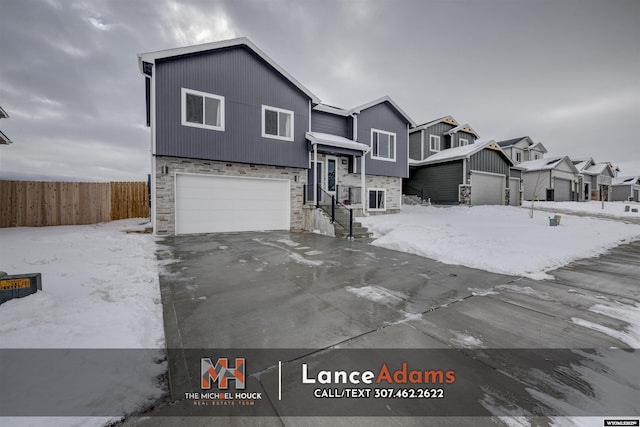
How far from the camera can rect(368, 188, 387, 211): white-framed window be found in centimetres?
1531

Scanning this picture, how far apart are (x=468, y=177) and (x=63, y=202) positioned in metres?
23.3

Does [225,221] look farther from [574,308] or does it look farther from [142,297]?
[574,308]

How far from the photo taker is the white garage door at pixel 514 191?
66.9ft

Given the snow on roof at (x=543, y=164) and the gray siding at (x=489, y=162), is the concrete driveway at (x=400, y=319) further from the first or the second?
the snow on roof at (x=543, y=164)

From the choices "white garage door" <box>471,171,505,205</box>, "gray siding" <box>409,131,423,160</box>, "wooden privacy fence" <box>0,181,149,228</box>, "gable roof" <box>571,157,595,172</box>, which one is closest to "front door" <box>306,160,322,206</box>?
"wooden privacy fence" <box>0,181,149,228</box>

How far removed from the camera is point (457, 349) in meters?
2.38

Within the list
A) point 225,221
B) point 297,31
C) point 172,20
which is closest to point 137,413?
point 225,221

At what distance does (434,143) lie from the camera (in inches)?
835

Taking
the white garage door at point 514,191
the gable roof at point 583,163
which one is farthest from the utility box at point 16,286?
the gable roof at point 583,163

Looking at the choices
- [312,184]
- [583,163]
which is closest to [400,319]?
[312,184]

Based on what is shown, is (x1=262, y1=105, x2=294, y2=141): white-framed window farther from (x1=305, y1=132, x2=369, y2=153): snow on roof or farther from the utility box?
the utility box

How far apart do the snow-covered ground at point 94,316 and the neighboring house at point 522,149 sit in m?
32.0

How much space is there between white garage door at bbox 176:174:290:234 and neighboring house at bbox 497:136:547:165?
2615 centimetres

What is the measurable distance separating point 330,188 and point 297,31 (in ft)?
29.6
